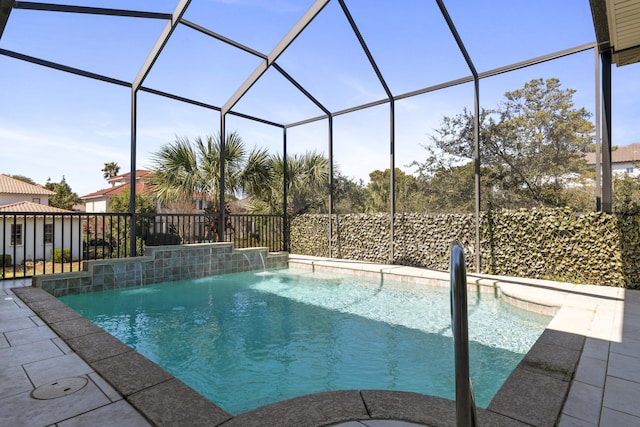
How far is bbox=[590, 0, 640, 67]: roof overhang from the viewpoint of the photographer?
12.0 feet

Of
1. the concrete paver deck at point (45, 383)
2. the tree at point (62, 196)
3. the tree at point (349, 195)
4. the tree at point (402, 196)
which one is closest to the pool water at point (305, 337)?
the concrete paver deck at point (45, 383)

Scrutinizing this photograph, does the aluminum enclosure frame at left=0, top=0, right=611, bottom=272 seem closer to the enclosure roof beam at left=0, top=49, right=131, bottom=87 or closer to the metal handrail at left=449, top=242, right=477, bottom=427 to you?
the enclosure roof beam at left=0, top=49, right=131, bottom=87

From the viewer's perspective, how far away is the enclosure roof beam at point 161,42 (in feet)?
16.5

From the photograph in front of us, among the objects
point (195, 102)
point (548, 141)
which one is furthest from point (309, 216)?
point (548, 141)

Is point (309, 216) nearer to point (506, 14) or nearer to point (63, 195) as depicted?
point (506, 14)

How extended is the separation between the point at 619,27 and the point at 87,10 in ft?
23.6

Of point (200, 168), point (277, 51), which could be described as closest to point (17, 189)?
point (200, 168)

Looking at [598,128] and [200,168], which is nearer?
[598,128]

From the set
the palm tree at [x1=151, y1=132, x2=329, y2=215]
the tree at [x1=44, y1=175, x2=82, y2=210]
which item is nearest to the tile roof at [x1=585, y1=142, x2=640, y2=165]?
the palm tree at [x1=151, y1=132, x2=329, y2=215]

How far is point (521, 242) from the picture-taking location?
571 cm

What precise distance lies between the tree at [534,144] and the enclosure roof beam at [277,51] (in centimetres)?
712

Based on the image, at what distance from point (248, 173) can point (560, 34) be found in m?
8.67

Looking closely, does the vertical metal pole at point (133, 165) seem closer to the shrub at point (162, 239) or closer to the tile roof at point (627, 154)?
the shrub at point (162, 239)

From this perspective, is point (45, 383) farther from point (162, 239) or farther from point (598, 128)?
point (598, 128)
